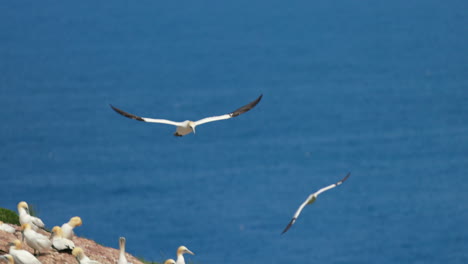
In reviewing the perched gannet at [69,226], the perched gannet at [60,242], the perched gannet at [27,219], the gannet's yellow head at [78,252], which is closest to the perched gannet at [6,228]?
the perched gannet at [27,219]

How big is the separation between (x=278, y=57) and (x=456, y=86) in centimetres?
688

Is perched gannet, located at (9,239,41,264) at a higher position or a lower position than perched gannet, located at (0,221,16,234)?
higher

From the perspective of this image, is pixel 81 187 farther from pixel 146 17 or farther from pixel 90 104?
pixel 146 17

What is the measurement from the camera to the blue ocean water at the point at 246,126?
31672mm

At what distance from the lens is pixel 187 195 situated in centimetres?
3469

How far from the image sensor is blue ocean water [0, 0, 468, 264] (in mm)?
31672

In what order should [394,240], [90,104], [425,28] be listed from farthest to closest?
[425,28], [90,104], [394,240]

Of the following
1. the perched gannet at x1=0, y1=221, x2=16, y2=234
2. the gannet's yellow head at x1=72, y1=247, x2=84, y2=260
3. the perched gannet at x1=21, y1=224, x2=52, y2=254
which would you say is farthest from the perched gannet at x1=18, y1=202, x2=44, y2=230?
the gannet's yellow head at x1=72, y1=247, x2=84, y2=260

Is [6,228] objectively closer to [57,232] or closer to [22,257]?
[57,232]

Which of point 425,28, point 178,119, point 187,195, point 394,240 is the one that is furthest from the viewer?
point 425,28

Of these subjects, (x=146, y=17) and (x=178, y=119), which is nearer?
(x=178, y=119)

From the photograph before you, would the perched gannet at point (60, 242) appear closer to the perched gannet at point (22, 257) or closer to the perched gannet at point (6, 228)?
the perched gannet at point (22, 257)

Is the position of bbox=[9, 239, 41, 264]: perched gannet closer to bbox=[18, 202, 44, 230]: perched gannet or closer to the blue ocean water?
bbox=[18, 202, 44, 230]: perched gannet

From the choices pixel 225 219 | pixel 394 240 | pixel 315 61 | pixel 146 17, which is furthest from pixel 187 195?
pixel 146 17
